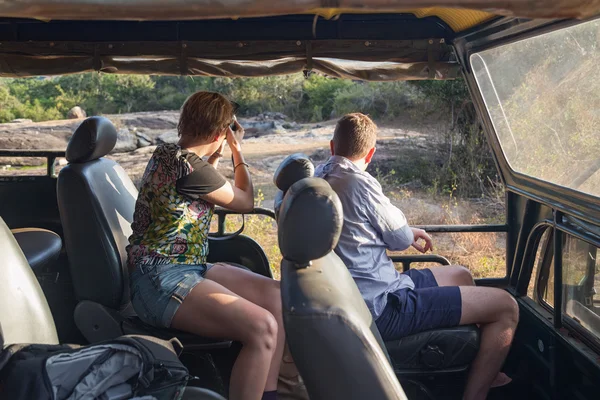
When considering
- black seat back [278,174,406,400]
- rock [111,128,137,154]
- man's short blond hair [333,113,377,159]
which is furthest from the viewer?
rock [111,128,137,154]

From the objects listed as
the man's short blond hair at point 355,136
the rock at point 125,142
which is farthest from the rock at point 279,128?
the man's short blond hair at point 355,136

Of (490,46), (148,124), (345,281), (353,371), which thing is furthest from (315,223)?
(148,124)

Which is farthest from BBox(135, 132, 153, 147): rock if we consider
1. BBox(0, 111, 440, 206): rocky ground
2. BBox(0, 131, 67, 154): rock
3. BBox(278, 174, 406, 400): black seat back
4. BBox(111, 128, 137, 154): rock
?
BBox(278, 174, 406, 400): black seat back

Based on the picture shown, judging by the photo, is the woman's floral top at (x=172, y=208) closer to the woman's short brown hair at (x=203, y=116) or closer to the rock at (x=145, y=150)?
the woman's short brown hair at (x=203, y=116)

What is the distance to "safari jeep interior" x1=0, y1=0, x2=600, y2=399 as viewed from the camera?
64.1 inches

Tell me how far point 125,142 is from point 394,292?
1137 cm

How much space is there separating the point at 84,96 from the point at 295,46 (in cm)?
1748

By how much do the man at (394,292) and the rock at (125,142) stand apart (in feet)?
35.7

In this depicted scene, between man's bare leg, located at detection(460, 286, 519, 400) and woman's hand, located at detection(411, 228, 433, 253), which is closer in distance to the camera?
man's bare leg, located at detection(460, 286, 519, 400)

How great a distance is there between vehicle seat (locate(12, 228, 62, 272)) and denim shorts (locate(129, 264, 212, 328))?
36cm

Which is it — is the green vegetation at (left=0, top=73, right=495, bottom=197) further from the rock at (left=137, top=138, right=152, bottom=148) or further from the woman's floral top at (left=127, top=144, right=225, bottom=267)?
the woman's floral top at (left=127, top=144, right=225, bottom=267)

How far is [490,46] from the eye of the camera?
10.1 ft

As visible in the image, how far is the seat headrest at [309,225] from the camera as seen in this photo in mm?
1720

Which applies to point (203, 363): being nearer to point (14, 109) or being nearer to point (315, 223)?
point (315, 223)
